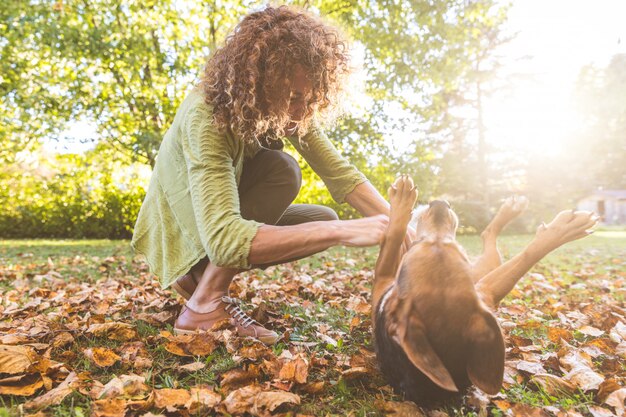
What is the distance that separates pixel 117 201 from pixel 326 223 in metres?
12.6

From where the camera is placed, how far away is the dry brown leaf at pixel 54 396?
1.63 m

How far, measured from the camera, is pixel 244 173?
9.56ft

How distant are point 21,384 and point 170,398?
63 centimetres

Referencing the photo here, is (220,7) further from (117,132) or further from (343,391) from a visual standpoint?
(343,391)

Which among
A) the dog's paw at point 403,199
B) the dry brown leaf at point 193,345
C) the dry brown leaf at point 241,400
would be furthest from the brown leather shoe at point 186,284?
the dog's paw at point 403,199

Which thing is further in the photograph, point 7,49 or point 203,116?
point 7,49

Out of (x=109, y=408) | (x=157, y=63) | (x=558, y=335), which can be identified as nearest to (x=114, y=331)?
(x=109, y=408)

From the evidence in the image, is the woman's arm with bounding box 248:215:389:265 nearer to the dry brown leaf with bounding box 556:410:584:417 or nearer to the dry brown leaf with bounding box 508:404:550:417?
the dry brown leaf with bounding box 508:404:550:417

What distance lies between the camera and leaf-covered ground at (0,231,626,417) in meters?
1.68

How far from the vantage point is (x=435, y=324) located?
4.93ft

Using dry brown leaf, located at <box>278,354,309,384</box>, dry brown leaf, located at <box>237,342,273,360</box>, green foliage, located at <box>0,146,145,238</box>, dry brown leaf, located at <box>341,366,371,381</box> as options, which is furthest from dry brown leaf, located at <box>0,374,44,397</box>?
green foliage, located at <box>0,146,145,238</box>

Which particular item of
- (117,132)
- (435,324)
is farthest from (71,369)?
(117,132)

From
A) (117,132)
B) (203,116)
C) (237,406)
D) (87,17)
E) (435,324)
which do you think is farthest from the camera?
(117,132)

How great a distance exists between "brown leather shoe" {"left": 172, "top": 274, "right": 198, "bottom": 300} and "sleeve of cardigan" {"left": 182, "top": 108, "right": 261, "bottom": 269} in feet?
2.60
